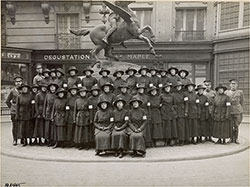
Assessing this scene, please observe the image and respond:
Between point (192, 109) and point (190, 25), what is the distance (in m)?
8.10

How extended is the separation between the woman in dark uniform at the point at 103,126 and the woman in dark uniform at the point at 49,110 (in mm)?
1226

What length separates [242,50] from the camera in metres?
11.9

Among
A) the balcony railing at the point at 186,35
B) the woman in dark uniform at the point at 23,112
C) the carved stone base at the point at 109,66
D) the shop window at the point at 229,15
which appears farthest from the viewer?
the balcony railing at the point at 186,35

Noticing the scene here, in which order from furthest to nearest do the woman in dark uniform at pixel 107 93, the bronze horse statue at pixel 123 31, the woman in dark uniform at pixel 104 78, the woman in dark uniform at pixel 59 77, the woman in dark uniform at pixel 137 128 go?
A: 1. the bronze horse statue at pixel 123 31
2. the woman in dark uniform at pixel 59 77
3. the woman in dark uniform at pixel 104 78
4. the woman in dark uniform at pixel 107 93
5. the woman in dark uniform at pixel 137 128

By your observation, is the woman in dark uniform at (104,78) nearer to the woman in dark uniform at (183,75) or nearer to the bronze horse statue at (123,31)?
the bronze horse statue at (123,31)

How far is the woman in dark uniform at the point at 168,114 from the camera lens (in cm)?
661

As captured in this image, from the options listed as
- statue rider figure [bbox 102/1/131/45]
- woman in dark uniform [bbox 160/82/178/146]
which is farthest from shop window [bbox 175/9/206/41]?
woman in dark uniform [bbox 160/82/178/146]

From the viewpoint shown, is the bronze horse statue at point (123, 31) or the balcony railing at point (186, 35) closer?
the bronze horse statue at point (123, 31)

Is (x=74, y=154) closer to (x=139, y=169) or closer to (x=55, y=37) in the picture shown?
(x=139, y=169)

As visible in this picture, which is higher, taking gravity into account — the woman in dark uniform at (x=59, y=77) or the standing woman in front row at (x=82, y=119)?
the woman in dark uniform at (x=59, y=77)

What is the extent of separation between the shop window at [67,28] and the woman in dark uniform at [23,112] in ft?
23.3

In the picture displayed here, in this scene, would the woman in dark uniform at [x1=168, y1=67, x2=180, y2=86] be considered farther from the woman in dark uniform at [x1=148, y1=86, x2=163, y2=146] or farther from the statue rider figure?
the statue rider figure

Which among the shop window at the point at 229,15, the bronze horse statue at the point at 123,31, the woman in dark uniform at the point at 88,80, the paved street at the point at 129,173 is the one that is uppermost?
the shop window at the point at 229,15

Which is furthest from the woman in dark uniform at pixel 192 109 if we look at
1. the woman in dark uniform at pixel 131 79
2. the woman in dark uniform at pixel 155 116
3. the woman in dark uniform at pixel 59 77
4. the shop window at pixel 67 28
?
the shop window at pixel 67 28
